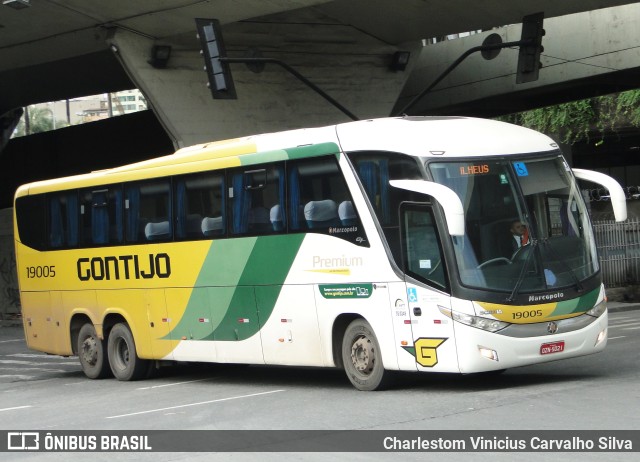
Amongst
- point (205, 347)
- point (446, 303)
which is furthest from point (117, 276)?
point (446, 303)

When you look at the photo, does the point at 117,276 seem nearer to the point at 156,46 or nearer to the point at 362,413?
the point at 362,413

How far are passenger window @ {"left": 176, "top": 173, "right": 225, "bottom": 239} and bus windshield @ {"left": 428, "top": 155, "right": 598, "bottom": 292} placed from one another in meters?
4.07

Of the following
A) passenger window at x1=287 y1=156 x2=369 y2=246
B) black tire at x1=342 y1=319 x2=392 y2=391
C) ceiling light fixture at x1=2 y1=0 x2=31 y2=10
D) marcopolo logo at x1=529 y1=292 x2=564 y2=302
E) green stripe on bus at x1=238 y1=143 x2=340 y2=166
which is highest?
ceiling light fixture at x1=2 y1=0 x2=31 y2=10

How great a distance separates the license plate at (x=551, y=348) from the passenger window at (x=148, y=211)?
6468 mm

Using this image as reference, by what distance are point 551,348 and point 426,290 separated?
1567 mm

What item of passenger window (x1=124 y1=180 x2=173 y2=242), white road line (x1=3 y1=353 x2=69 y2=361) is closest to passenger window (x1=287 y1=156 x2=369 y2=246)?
passenger window (x1=124 y1=180 x2=173 y2=242)

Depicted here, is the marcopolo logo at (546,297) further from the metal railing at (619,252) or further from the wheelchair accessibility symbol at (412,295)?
the metal railing at (619,252)

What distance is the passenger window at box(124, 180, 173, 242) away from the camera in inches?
708

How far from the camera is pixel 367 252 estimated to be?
1443 centimetres

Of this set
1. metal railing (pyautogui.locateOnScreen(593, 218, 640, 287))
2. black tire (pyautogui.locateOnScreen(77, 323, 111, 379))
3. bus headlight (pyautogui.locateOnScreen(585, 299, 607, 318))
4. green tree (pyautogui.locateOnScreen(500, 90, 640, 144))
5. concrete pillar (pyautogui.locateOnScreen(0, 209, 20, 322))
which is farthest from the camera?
green tree (pyautogui.locateOnScreen(500, 90, 640, 144))

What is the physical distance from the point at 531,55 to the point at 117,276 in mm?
9430

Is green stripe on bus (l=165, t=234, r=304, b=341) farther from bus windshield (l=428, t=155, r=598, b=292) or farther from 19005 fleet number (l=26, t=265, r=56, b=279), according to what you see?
19005 fleet number (l=26, t=265, r=56, b=279)

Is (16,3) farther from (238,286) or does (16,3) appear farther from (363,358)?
(363,358)

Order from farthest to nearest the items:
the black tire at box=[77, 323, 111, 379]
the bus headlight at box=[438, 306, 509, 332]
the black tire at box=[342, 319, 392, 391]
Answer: the black tire at box=[77, 323, 111, 379]
the black tire at box=[342, 319, 392, 391]
the bus headlight at box=[438, 306, 509, 332]
